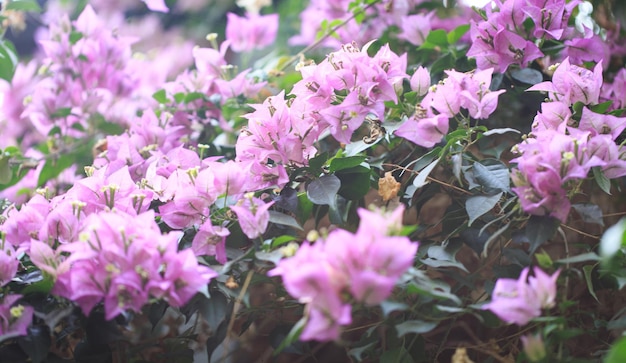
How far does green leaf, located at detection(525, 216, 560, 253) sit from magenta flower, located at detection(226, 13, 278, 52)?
771 mm

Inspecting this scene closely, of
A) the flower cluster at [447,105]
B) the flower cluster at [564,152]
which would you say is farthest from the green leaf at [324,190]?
the flower cluster at [564,152]

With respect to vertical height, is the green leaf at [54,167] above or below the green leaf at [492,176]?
below

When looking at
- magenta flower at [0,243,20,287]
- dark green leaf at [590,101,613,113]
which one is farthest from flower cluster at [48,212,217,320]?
A: dark green leaf at [590,101,613,113]

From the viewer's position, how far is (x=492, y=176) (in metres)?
0.77

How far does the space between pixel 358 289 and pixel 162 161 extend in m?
0.49

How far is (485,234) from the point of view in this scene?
770 millimetres

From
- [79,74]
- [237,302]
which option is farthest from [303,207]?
[79,74]

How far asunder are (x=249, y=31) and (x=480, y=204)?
2.37 feet

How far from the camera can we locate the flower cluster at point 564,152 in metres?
0.68

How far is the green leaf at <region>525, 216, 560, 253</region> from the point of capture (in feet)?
2.26

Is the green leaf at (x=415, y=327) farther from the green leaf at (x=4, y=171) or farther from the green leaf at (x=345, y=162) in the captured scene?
the green leaf at (x=4, y=171)

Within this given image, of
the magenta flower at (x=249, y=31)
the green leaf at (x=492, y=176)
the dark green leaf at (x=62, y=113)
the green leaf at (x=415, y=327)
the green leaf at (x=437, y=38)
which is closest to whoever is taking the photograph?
the green leaf at (x=415, y=327)

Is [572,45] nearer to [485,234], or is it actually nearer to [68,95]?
[485,234]

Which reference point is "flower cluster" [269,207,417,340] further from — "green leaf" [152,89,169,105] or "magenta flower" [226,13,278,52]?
"magenta flower" [226,13,278,52]
